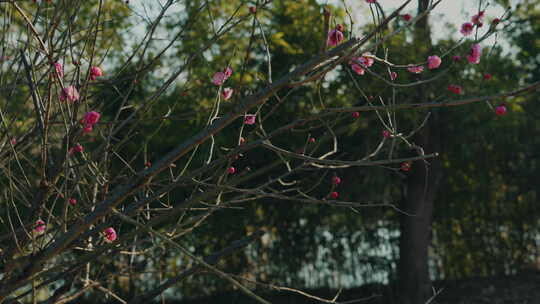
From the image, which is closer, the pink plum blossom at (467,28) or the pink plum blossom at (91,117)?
the pink plum blossom at (91,117)

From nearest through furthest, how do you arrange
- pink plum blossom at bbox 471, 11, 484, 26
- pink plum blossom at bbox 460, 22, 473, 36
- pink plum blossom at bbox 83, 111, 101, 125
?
pink plum blossom at bbox 83, 111, 101, 125
pink plum blossom at bbox 471, 11, 484, 26
pink plum blossom at bbox 460, 22, 473, 36

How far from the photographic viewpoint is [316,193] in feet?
22.3

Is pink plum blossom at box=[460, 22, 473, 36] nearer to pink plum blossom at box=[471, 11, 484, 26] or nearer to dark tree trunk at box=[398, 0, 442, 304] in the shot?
pink plum blossom at box=[471, 11, 484, 26]

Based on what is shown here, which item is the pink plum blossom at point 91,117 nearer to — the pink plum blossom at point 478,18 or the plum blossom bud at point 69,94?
the plum blossom bud at point 69,94

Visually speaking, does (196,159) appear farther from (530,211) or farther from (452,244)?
(530,211)

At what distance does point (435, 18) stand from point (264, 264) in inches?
139

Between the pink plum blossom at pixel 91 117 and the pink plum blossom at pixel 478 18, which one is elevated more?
the pink plum blossom at pixel 478 18

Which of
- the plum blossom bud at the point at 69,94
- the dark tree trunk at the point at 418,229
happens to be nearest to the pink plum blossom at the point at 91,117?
the plum blossom bud at the point at 69,94

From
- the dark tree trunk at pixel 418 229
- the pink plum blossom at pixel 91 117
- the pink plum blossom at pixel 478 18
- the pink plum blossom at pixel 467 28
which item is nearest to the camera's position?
the pink plum blossom at pixel 91 117

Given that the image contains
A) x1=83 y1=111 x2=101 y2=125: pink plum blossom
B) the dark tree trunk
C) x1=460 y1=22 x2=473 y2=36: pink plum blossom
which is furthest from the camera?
the dark tree trunk

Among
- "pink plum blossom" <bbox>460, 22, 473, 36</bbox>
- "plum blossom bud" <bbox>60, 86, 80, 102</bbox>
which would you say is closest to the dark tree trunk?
"pink plum blossom" <bbox>460, 22, 473, 36</bbox>

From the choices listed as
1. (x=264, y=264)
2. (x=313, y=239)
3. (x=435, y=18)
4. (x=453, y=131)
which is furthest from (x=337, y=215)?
(x=435, y=18)

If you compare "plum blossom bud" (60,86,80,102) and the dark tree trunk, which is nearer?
"plum blossom bud" (60,86,80,102)

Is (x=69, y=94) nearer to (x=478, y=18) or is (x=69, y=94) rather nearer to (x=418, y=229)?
(x=478, y=18)
